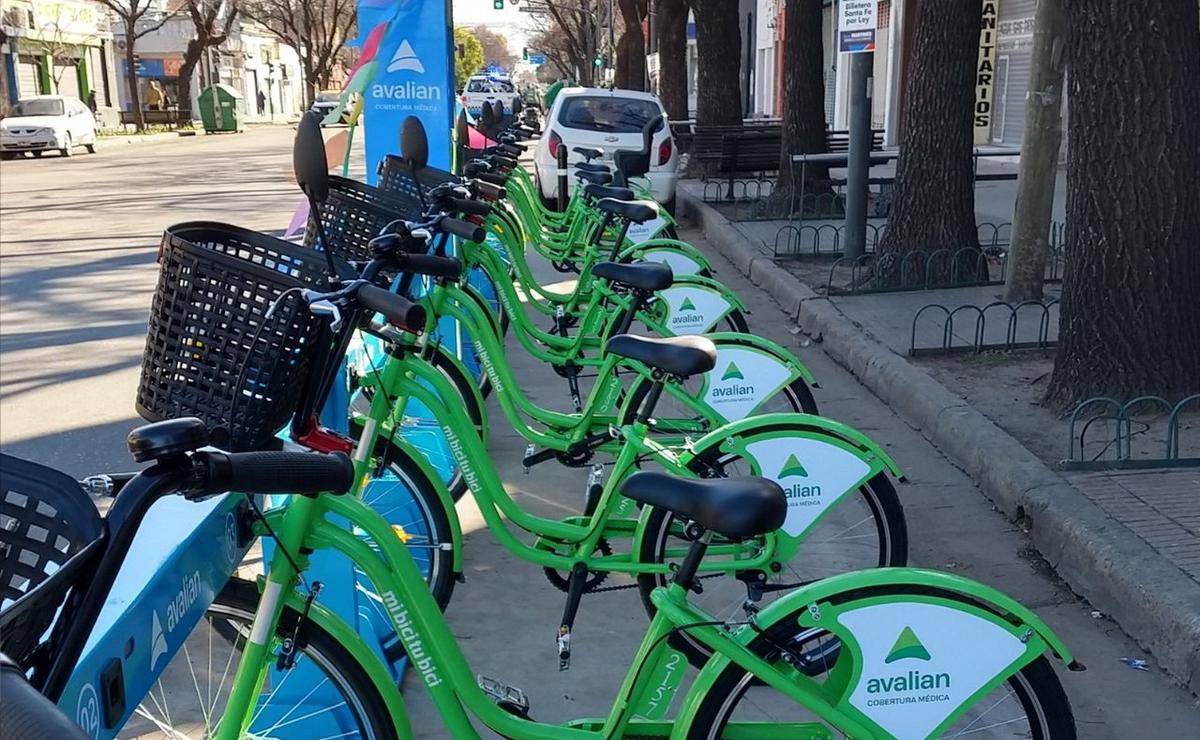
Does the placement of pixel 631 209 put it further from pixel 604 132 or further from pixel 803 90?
pixel 803 90

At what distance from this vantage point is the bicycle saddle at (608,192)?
20.3 ft

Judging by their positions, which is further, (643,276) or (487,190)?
(487,190)

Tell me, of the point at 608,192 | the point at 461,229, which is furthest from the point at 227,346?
the point at 608,192

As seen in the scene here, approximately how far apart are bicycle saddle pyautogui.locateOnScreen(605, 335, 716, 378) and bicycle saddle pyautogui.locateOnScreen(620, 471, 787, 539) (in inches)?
37.9

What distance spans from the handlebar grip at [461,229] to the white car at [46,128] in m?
26.6

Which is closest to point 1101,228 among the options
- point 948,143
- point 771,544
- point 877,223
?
point 771,544

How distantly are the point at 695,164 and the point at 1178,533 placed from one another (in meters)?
→ 15.8

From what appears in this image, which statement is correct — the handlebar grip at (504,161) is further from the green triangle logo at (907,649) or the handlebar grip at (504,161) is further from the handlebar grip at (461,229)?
the green triangle logo at (907,649)

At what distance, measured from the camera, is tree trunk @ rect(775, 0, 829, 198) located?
13297mm

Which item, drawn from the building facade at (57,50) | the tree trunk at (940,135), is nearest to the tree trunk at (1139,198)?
the tree trunk at (940,135)

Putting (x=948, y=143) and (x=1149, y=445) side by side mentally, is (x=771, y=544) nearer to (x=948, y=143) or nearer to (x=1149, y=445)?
(x=1149, y=445)

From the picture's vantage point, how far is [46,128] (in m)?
27.3

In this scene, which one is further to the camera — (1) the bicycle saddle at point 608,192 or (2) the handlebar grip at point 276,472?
(1) the bicycle saddle at point 608,192

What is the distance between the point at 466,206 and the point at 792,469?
159 centimetres
